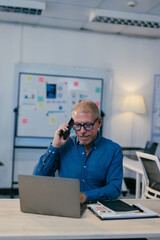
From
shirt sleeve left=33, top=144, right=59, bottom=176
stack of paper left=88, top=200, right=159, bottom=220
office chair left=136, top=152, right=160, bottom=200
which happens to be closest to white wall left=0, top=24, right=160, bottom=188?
office chair left=136, top=152, right=160, bottom=200

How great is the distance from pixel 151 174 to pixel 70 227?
2.24 metres

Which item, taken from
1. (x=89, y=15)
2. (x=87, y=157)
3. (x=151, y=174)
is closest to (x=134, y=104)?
(x=89, y=15)

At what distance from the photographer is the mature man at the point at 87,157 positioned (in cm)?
212

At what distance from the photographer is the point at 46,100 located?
5.47 metres

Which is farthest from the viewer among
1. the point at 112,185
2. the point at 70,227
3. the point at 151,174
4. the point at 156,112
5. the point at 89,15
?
the point at 156,112

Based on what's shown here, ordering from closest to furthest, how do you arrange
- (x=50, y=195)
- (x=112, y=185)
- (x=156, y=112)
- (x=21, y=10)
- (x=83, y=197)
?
(x=50, y=195), (x=83, y=197), (x=112, y=185), (x=21, y=10), (x=156, y=112)

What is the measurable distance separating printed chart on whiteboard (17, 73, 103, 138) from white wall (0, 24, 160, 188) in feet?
0.69

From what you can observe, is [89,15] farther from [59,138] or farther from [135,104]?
[59,138]

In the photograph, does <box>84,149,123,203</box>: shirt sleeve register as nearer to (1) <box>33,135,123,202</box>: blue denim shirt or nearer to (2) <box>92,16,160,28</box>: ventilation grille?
(1) <box>33,135,123,202</box>: blue denim shirt

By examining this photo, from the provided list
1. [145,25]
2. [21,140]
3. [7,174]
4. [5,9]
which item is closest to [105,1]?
[145,25]

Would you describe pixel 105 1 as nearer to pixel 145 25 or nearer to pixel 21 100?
pixel 145 25

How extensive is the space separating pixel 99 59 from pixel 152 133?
162 cm

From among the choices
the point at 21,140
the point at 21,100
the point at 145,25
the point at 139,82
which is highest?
the point at 145,25

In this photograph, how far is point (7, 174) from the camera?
17.7 feet
